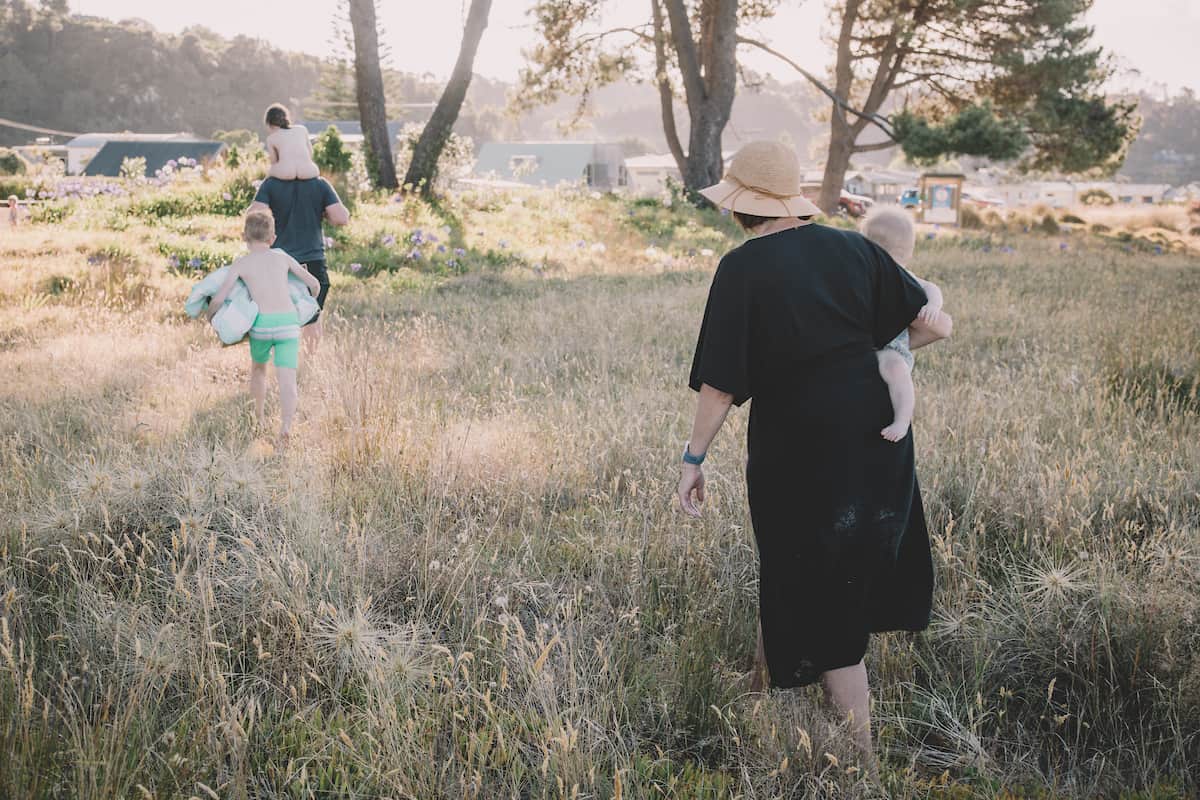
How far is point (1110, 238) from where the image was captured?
20875mm

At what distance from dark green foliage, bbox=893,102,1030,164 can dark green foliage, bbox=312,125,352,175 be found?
463 inches

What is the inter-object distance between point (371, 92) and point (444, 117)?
1.44 meters

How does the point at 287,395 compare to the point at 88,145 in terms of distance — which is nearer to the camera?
the point at 287,395

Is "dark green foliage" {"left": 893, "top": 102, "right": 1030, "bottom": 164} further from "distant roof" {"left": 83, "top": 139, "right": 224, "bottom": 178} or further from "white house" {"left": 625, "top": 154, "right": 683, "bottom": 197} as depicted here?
"white house" {"left": 625, "top": 154, "right": 683, "bottom": 197}

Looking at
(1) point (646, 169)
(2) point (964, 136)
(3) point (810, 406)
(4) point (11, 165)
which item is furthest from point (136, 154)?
(3) point (810, 406)

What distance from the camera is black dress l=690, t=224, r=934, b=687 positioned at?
235 centimetres

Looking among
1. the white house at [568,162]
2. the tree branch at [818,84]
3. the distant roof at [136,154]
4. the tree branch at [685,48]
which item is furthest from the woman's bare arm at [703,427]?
the white house at [568,162]

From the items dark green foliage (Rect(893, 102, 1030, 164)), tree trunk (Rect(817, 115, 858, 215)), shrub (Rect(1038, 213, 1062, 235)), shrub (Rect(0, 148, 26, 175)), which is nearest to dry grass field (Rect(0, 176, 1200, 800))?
dark green foliage (Rect(893, 102, 1030, 164))

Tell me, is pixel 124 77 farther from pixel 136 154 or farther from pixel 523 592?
pixel 523 592

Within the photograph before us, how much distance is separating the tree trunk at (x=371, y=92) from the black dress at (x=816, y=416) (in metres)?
13.8

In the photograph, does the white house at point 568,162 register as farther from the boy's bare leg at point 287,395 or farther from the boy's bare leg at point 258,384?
the boy's bare leg at point 287,395

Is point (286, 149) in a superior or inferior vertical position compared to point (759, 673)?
superior

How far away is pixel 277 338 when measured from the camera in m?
4.94

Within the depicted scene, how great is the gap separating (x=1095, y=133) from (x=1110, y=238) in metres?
3.65
